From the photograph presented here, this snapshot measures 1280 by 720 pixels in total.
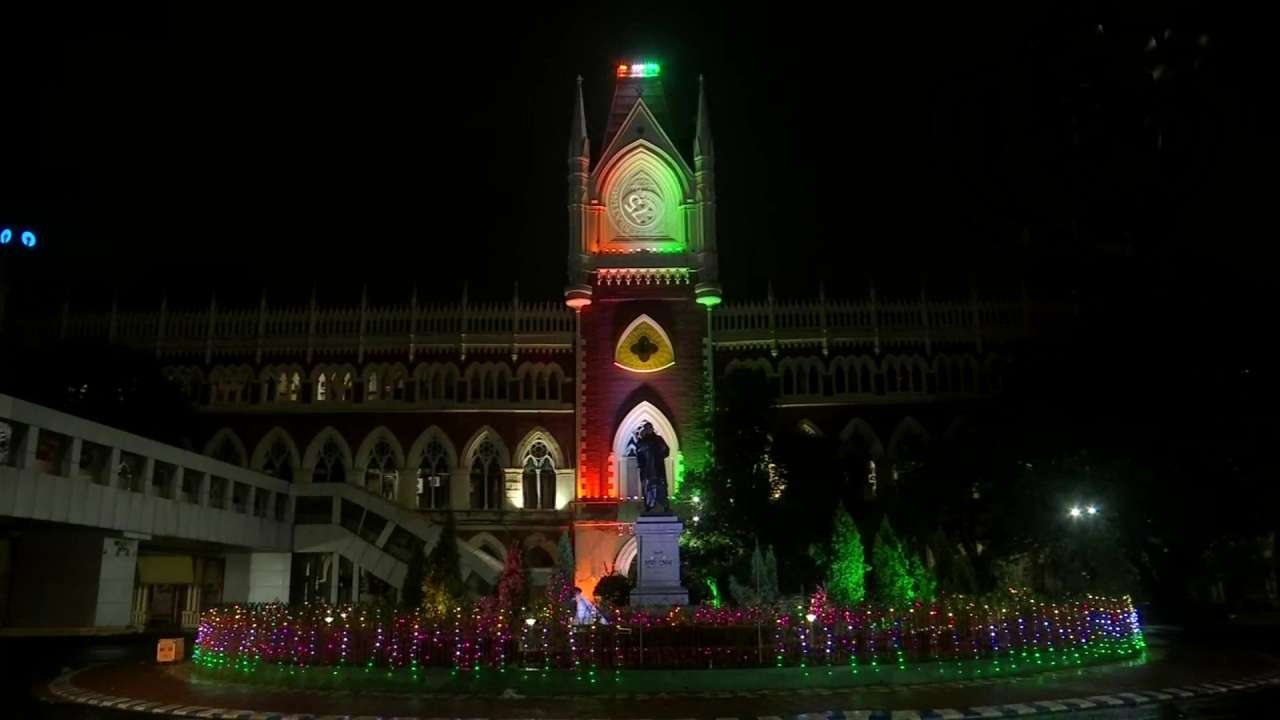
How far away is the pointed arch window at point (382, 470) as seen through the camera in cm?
4481

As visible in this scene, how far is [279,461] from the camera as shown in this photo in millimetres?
44812

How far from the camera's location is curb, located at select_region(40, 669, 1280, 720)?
13031mm

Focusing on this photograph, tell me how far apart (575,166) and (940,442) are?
2110 centimetres

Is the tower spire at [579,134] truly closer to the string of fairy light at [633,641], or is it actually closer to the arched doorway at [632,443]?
the arched doorway at [632,443]

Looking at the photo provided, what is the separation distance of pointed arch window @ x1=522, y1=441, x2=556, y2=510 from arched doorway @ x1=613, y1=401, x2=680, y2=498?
10.7 feet

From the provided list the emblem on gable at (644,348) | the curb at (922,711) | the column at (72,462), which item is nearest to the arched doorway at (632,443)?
the emblem on gable at (644,348)

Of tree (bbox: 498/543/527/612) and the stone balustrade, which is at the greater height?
the stone balustrade

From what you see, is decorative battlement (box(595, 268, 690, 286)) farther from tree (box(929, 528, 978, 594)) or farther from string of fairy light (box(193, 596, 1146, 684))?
string of fairy light (box(193, 596, 1146, 684))

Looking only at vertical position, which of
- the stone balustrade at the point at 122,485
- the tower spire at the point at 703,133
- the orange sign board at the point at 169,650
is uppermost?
the tower spire at the point at 703,133

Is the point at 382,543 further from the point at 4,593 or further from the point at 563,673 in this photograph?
the point at 563,673

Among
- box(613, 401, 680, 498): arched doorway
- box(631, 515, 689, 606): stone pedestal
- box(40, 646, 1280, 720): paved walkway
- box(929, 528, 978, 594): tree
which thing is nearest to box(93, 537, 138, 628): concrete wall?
box(40, 646, 1280, 720): paved walkway

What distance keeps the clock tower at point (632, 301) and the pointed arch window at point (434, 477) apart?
6.51m

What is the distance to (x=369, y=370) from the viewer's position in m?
45.6

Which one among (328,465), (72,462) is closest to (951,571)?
(72,462)
